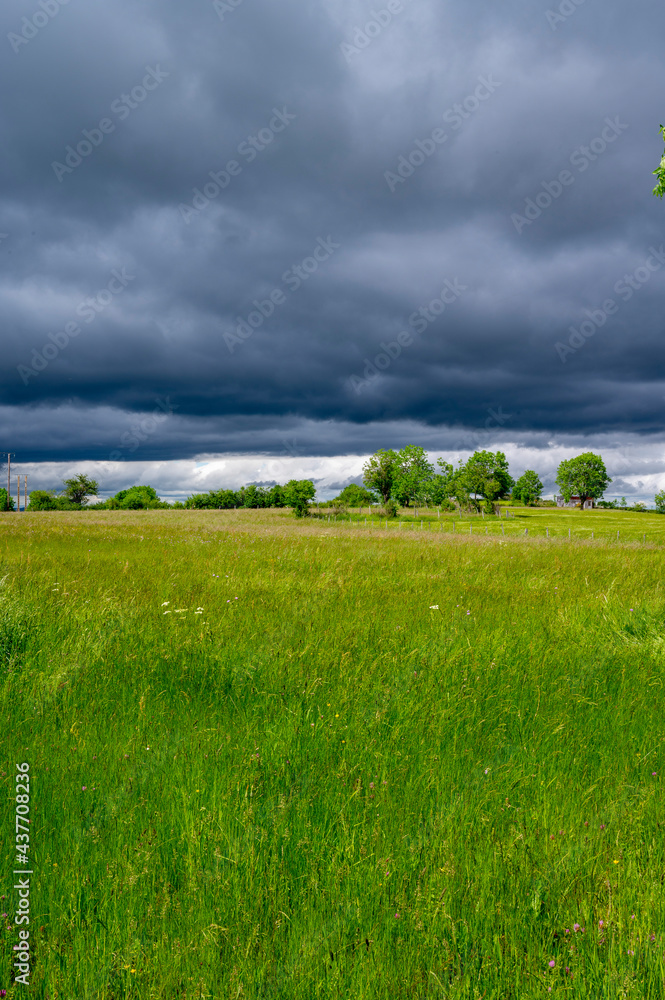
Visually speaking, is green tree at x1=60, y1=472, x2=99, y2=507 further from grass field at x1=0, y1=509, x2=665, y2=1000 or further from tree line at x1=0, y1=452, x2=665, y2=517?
grass field at x1=0, y1=509, x2=665, y2=1000

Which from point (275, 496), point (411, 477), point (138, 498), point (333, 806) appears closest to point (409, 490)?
point (411, 477)

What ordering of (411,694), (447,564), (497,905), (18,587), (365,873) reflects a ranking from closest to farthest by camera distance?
1. (497,905)
2. (365,873)
3. (411,694)
4. (18,587)
5. (447,564)

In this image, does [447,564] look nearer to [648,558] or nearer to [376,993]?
[648,558]

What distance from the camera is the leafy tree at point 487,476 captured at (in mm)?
122625

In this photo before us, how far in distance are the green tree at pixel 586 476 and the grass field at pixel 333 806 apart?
141307 millimetres

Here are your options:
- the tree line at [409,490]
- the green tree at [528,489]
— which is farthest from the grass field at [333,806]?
the green tree at [528,489]

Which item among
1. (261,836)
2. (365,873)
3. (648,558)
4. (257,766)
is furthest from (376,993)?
(648,558)

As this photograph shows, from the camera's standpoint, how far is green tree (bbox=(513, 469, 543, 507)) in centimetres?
16588

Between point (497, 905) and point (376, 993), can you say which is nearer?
point (376, 993)

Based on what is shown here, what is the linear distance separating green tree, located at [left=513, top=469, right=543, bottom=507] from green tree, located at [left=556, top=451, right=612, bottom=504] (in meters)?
29.9

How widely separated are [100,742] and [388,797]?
7.07 feet

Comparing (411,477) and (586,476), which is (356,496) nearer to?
(411,477)

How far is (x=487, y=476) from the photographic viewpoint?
126 meters

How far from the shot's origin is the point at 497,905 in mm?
2279
